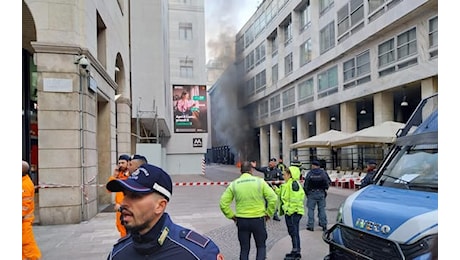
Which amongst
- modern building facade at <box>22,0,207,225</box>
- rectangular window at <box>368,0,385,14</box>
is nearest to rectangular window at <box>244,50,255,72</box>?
rectangular window at <box>368,0,385,14</box>

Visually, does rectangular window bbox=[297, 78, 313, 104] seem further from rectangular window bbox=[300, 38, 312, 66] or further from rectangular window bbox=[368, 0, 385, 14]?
→ rectangular window bbox=[368, 0, 385, 14]

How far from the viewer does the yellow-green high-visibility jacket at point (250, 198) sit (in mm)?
5559

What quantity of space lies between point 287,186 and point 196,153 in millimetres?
30137

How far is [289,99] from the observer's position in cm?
3847

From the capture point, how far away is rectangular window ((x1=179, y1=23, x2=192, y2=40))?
39.8 metres

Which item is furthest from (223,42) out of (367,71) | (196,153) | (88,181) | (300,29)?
(88,181)

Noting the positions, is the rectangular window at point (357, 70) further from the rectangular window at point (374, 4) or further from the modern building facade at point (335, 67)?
the rectangular window at point (374, 4)

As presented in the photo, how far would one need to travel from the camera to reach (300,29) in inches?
1427

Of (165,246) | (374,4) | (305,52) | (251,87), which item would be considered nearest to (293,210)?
(165,246)

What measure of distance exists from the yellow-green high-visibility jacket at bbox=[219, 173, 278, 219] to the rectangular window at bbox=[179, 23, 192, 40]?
118 ft

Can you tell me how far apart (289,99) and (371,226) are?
34980mm

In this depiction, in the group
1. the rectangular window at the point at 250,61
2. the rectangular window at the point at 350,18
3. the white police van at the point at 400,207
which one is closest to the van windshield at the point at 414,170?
the white police van at the point at 400,207

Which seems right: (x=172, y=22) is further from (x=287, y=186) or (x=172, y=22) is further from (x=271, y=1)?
(x=287, y=186)

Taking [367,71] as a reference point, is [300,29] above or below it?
above
